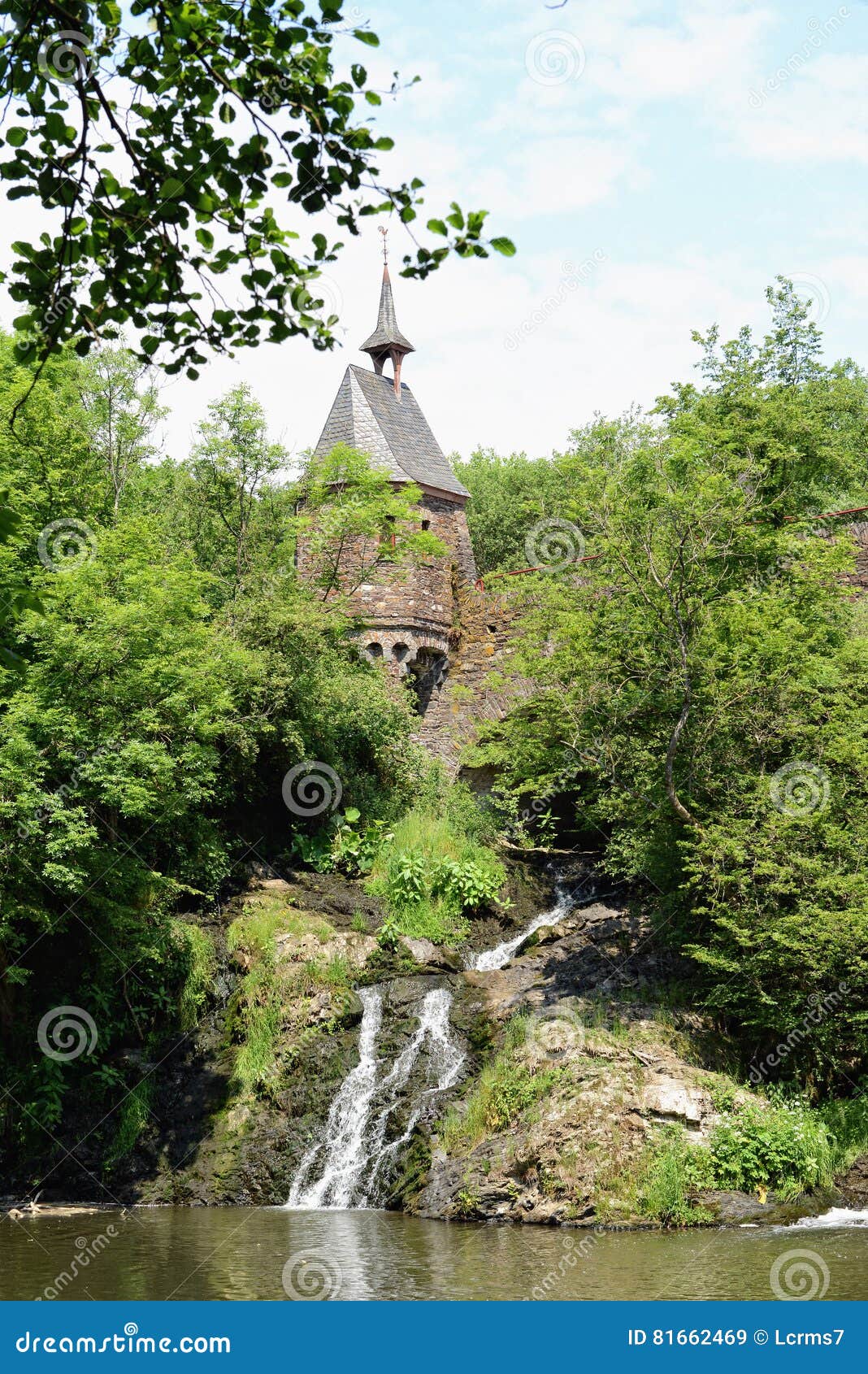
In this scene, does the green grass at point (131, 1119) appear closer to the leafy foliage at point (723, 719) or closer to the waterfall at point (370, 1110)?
the waterfall at point (370, 1110)

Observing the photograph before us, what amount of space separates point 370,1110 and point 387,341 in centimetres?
2216

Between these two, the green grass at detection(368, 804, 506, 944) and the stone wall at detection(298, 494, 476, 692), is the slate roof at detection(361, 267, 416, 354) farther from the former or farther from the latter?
the green grass at detection(368, 804, 506, 944)

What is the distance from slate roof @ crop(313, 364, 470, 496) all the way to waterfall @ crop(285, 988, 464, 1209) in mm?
14777

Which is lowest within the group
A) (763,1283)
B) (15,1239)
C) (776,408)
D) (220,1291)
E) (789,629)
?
(15,1239)

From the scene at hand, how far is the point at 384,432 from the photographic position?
29609 mm

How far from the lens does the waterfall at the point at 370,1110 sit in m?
14.5

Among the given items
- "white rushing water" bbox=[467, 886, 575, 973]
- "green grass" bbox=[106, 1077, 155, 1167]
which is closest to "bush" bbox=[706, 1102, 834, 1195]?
"white rushing water" bbox=[467, 886, 575, 973]

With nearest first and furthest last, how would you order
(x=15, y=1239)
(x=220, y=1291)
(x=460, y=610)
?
(x=220, y=1291) < (x=15, y=1239) < (x=460, y=610)

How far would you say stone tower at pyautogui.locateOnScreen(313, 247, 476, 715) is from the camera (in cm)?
2673

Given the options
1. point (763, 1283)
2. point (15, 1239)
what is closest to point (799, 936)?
point (763, 1283)

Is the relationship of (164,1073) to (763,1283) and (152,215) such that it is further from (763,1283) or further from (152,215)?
(152,215)

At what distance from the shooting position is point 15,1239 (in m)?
12.1

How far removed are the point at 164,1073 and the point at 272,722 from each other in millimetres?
6199

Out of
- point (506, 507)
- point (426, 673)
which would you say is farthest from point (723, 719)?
point (506, 507)
